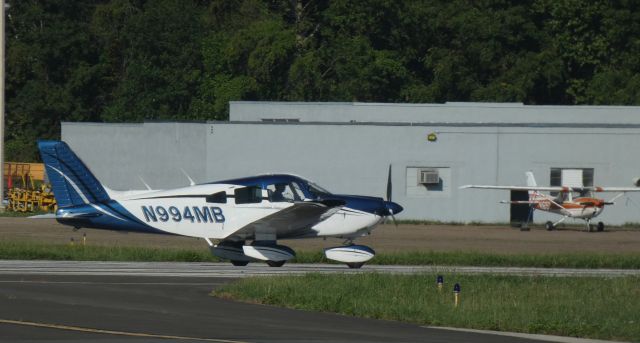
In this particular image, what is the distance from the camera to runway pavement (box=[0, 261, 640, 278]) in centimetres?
2700

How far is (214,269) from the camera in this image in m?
28.6

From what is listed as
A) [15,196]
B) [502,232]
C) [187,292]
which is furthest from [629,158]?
[187,292]

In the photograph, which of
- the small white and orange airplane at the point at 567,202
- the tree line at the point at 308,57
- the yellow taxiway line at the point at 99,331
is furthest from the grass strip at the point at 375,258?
the tree line at the point at 308,57

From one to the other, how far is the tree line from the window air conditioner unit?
1962 centimetres

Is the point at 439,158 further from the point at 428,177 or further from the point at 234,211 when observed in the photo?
the point at 234,211

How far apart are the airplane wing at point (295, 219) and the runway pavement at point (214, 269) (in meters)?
0.83

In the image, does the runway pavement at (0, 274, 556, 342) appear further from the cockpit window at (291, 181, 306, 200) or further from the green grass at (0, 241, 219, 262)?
the green grass at (0, 241, 219, 262)

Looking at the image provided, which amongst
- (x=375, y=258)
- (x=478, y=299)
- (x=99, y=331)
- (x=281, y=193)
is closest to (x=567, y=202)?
(x=375, y=258)

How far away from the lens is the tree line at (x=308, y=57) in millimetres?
70688

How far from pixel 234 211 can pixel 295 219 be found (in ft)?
4.47

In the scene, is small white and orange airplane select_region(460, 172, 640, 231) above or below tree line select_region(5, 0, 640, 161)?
below

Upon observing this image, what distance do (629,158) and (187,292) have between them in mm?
31157

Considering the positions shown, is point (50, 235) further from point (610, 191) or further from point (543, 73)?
point (543, 73)

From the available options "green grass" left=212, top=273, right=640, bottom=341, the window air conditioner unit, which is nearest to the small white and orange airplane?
the window air conditioner unit
